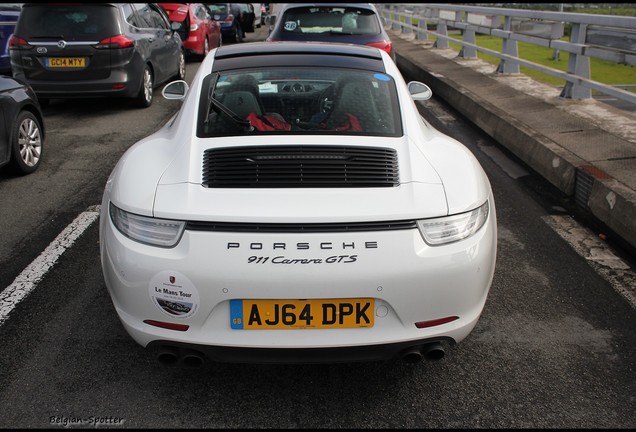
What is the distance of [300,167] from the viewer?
2.94m

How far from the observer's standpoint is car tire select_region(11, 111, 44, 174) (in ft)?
20.3

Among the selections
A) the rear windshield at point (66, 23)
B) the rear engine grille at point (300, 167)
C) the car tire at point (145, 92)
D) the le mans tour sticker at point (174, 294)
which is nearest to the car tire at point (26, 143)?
the rear windshield at point (66, 23)

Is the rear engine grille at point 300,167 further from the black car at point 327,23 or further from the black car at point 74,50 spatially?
the black car at point 74,50

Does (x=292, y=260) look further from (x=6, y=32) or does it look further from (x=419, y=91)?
(x=6, y=32)

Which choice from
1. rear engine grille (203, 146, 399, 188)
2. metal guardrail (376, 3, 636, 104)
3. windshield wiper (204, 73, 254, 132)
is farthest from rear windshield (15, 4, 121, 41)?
rear engine grille (203, 146, 399, 188)

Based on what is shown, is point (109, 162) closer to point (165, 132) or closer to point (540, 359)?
point (165, 132)

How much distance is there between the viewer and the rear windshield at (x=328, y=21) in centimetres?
924

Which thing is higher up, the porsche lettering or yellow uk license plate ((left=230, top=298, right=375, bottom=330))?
the porsche lettering

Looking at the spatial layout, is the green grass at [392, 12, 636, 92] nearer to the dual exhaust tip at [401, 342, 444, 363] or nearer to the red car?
the dual exhaust tip at [401, 342, 444, 363]

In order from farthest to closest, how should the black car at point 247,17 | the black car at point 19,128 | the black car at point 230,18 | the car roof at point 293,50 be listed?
the black car at point 247,17 < the black car at point 230,18 < the black car at point 19,128 < the car roof at point 293,50

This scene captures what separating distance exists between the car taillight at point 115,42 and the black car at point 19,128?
2.77m

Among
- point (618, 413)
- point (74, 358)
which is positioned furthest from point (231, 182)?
point (618, 413)

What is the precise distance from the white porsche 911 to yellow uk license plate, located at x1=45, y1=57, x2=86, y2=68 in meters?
6.72

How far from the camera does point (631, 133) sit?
257 inches
